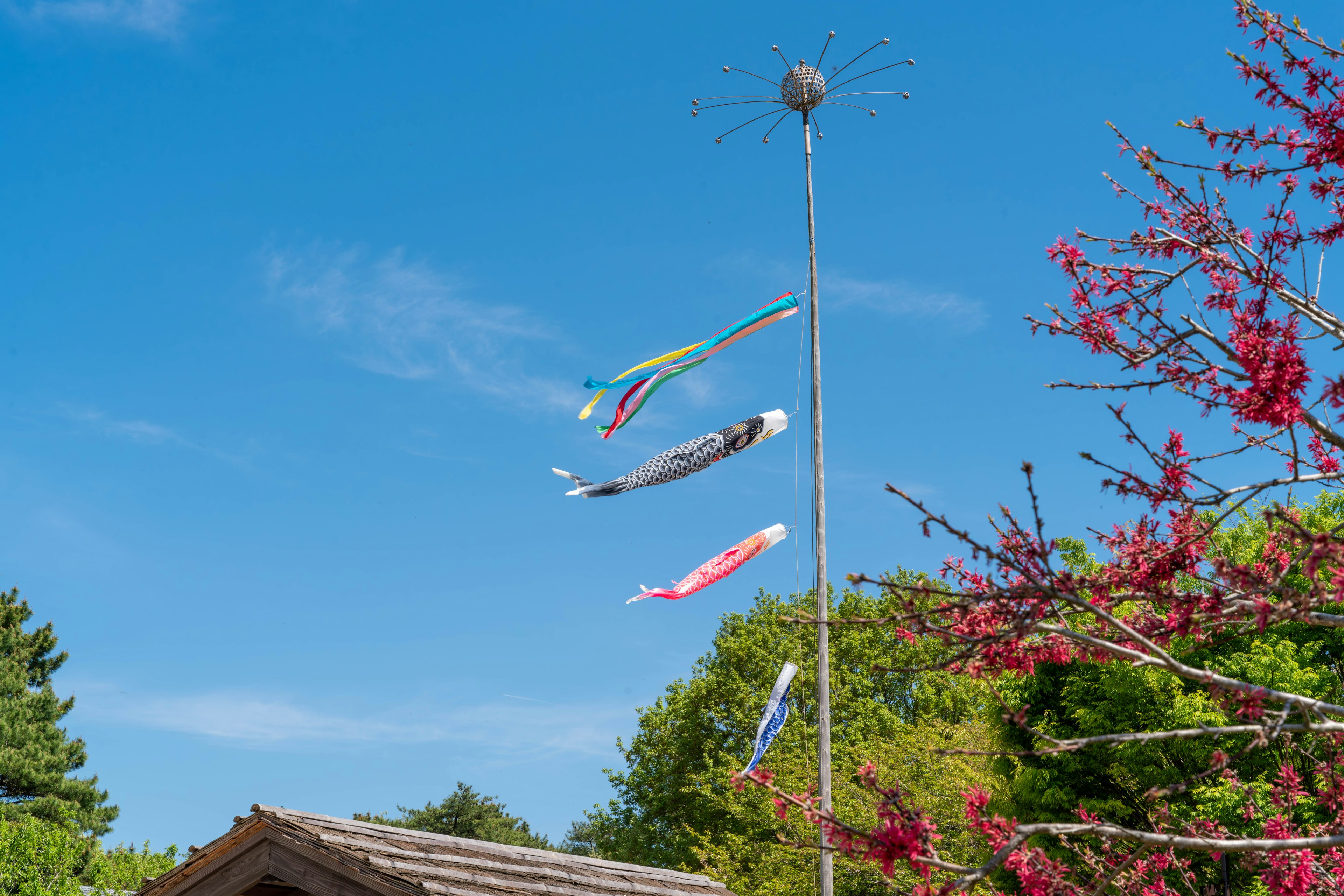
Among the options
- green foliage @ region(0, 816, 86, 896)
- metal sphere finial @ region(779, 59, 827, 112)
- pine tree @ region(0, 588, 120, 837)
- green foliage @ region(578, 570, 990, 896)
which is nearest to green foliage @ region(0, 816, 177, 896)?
green foliage @ region(0, 816, 86, 896)

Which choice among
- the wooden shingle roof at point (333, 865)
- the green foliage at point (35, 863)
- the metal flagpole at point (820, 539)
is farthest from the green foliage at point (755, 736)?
the wooden shingle roof at point (333, 865)

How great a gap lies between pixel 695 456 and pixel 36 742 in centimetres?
2834

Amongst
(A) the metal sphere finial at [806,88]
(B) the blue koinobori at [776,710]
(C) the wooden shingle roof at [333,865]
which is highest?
(A) the metal sphere finial at [806,88]

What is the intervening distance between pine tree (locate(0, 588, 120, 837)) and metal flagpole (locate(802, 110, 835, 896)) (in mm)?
24973

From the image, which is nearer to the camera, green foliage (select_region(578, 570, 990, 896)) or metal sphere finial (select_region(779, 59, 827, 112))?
metal sphere finial (select_region(779, 59, 827, 112))

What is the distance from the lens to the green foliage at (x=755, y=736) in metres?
28.6

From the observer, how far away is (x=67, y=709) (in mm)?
37125

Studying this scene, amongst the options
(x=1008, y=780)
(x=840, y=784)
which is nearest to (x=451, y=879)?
(x=1008, y=780)

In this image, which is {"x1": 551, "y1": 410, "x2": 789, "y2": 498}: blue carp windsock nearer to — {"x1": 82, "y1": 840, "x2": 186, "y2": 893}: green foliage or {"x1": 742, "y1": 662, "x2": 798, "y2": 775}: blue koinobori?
{"x1": 742, "y1": 662, "x2": 798, "y2": 775}: blue koinobori

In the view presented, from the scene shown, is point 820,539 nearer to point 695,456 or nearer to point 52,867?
point 695,456

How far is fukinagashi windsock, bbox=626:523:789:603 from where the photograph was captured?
15978 millimetres

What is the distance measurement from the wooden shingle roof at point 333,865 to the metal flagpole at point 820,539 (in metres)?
4.24

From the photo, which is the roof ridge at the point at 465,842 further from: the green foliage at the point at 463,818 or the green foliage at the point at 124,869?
the green foliage at the point at 463,818

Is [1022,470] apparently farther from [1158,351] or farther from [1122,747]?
[1122,747]
